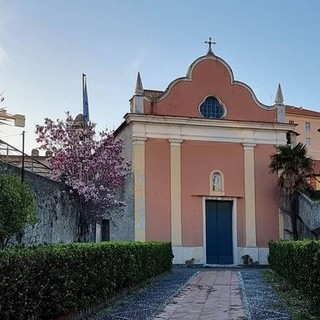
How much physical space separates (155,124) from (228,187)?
465 centimetres

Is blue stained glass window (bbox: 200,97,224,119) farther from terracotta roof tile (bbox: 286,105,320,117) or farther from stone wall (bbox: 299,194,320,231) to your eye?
terracotta roof tile (bbox: 286,105,320,117)

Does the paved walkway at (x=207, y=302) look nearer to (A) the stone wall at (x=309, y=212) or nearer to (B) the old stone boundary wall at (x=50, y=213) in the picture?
Answer: (B) the old stone boundary wall at (x=50, y=213)

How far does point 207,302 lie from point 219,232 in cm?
1440

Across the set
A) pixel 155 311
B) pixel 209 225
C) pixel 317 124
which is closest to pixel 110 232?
pixel 209 225

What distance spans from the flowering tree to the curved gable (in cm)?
382

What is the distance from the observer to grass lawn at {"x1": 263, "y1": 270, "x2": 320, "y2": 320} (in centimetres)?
900

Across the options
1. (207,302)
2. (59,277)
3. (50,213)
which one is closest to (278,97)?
(50,213)

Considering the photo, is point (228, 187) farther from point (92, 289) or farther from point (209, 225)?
point (92, 289)

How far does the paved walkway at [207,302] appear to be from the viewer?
9.63m

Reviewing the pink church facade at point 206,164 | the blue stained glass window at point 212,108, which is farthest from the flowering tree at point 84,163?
the blue stained glass window at point 212,108

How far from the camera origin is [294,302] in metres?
10.9

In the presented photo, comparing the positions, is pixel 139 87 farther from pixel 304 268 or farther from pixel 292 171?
pixel 304 268

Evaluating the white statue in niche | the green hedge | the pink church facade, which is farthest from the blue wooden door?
the green hedge

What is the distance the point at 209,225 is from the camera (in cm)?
2572
